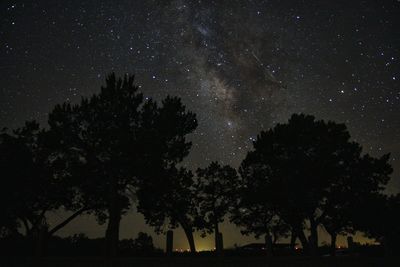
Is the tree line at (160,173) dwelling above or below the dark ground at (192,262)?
above

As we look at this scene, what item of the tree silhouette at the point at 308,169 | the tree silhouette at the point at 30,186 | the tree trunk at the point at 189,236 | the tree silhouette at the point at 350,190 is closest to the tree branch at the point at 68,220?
the tree silhouette at the point at 30,186

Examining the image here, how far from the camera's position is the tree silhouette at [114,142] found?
30344mm

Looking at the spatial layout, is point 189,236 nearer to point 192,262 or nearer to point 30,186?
point 30,186

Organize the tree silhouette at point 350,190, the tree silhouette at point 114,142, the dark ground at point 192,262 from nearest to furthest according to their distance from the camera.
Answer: the dark ground at point 192,262
the tree silhouette at point 114,142
the tree silhouette at point 350,190

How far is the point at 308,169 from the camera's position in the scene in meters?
33.6

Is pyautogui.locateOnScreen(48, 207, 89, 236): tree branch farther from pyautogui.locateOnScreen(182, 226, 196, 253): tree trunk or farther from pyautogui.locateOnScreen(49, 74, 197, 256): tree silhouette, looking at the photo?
pyautogui.locateOnScreen(182, 226, 196, 253): tree trunk

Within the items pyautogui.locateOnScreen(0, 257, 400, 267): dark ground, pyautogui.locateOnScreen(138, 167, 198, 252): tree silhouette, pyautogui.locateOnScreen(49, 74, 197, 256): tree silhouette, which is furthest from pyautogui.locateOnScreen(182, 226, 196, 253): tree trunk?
pyautogui.locateOnScreen(0, 257, 400, 267): dark ground

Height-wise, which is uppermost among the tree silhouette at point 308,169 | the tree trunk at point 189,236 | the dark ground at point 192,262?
the tree silhouette at point 308,169

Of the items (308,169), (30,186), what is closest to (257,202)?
(308,169)

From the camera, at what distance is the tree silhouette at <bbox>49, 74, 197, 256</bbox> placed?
99.6 ft

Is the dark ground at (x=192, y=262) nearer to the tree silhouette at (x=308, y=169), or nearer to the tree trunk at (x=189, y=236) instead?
the tree silhouette at (x=308, y=169)

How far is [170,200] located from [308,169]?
10.6m

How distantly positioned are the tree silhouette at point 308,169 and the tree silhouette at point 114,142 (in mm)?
7307

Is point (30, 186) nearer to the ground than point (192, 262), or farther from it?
farther from it
